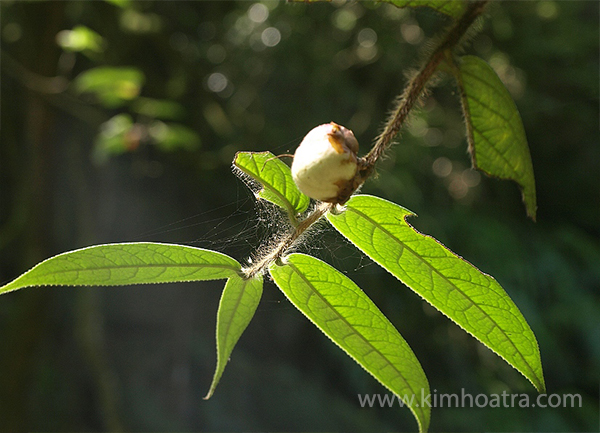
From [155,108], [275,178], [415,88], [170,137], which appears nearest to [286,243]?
[275,178]

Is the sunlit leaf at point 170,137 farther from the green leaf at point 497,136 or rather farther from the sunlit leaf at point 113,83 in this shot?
the green leaf at point 497,136

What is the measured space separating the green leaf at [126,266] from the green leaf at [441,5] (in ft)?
0.80

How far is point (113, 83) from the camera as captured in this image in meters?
1.43

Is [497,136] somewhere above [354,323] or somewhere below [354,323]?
above

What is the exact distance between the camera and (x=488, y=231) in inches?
64.2

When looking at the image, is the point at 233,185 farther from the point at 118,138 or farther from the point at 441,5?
the point at 441,5

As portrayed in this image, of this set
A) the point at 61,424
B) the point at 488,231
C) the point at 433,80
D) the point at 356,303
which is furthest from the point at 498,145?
the point at 61,424

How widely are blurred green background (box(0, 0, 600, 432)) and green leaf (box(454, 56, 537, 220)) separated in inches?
42.8

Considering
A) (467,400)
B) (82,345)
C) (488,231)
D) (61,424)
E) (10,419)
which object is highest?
(488,231)

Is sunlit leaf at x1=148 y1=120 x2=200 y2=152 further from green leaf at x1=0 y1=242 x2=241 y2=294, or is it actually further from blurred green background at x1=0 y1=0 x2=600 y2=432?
green leaf at x1=0 y1=242 x2=241 y2=294

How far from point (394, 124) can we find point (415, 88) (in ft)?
0.13

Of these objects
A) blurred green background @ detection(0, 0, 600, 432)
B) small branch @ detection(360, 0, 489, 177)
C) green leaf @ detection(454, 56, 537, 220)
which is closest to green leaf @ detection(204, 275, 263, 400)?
small branch @ detection(360, 0, 489, 177)

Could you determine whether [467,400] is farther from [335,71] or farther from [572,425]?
[335,71]

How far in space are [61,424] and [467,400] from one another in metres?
1.43
